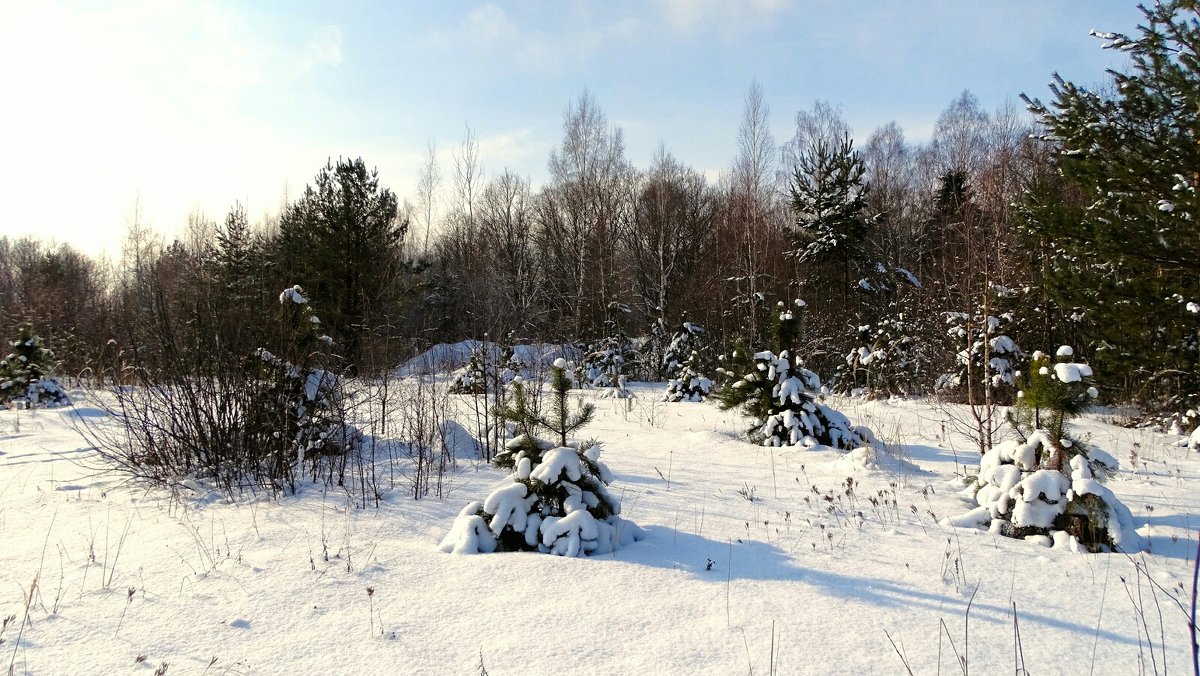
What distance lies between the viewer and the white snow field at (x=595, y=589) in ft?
8.62

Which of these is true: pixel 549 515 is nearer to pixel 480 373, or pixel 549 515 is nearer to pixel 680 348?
pixel 480 373

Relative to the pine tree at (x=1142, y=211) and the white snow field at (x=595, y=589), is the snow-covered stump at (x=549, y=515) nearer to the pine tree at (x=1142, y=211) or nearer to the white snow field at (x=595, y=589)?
the white snow field at (x=595, y=589)

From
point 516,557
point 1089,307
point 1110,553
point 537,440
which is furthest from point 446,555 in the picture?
point 1089,307

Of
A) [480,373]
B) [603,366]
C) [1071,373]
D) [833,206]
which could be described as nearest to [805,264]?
[833,206]

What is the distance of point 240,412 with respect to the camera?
19.0ft

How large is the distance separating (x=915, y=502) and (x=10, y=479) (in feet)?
27.3

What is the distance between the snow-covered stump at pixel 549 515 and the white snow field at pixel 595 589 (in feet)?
0.44

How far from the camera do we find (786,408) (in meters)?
7.79

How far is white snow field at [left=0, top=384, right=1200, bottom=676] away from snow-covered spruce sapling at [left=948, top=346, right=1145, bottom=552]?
16cm

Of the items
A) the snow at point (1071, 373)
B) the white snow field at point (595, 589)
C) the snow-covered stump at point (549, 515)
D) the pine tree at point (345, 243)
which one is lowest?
the white snow field at point (595, 589)

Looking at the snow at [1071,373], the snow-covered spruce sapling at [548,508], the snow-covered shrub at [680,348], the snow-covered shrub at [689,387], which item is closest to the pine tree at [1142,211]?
the snow at [1071,373]

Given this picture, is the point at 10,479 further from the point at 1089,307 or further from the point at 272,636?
the point at 1089,307

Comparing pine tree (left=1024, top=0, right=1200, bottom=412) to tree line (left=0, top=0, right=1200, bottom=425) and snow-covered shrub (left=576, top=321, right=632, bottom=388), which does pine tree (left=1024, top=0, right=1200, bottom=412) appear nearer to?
tree line (left=0, top=0, right=1200, bottom=425)

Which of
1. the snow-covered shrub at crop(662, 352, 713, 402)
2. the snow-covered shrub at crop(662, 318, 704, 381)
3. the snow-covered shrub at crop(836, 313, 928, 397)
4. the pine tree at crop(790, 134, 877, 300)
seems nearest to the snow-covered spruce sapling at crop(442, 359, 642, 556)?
the snow-covered shrub at crop(662, 352, 713, 402)
